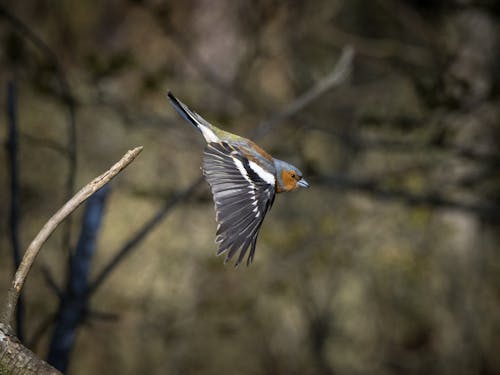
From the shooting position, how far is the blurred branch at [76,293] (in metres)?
2.29

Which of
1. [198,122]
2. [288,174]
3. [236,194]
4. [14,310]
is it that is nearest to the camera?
[14,310]

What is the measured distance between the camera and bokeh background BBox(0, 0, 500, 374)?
4988 mm

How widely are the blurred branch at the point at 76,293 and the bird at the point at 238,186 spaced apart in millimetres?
483

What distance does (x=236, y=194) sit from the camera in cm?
251

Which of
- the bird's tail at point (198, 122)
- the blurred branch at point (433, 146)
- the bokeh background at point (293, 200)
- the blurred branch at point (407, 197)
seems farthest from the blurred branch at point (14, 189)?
the blurred branch at point (407, 197)

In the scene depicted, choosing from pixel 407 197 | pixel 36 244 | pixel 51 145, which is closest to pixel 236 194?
pixel 51 145

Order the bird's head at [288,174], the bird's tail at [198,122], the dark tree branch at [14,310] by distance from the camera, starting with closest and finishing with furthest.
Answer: the dark tree branch at [14,310] → the bird's tail at [198,122] → the bird's head at [288,174]

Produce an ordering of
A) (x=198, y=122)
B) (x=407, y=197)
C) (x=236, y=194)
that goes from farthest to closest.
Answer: (x=407, y=197) < (x=198, y=122) < (x=236, y=194)

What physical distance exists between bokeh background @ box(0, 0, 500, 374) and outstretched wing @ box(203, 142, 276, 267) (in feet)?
6.77

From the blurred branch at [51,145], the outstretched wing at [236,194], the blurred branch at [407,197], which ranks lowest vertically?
the blurred branch at [51,145]

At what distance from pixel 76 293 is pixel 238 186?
0.78 metres

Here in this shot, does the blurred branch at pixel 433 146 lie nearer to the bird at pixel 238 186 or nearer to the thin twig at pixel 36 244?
the bird at pixel 238 186

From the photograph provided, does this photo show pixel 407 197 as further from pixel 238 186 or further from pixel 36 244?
pixel 36 244

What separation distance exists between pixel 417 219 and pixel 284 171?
9.48 ft
